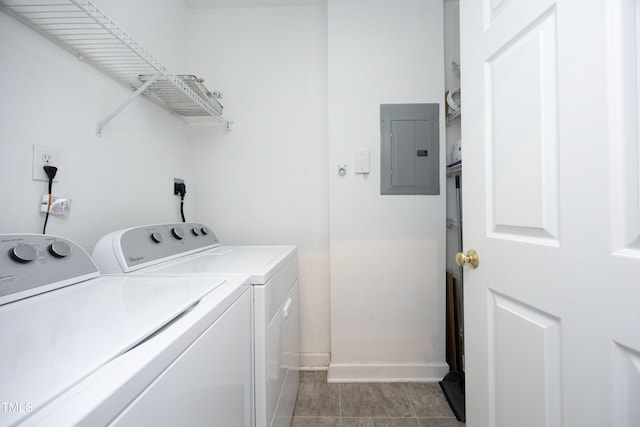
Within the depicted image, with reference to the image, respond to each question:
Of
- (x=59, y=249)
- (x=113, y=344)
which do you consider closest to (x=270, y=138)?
(x=59, y=249)

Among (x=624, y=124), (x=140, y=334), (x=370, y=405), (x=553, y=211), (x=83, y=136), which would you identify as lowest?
(x=370, y=405)

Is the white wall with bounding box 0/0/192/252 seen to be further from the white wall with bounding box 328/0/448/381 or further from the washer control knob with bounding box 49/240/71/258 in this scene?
the white wall with bounding box 328/0/448/381

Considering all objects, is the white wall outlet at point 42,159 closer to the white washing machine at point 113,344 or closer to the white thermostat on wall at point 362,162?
the white washing machine at point 113,344

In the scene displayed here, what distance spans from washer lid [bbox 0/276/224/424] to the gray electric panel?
129 cm

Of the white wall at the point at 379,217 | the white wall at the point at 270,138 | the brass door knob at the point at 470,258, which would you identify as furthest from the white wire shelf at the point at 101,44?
the brass door knob at the point at 470,258

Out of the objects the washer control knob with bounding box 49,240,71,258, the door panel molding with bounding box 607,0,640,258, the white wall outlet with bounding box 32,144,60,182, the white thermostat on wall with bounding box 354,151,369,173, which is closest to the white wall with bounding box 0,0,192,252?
the white wall outlet with bounding box 32,144,60,182

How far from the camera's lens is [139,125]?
1318 millimetres

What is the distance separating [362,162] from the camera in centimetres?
163

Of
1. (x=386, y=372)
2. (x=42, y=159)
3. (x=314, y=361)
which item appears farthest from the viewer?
(x=314, y=361)

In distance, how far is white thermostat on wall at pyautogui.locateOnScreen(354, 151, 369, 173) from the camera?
5.34 ft

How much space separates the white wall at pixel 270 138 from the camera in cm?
176

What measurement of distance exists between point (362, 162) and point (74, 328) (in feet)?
4.93

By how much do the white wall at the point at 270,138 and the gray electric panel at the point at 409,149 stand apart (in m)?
0.44

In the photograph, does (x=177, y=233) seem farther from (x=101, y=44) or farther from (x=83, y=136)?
(x=101, y=44)
